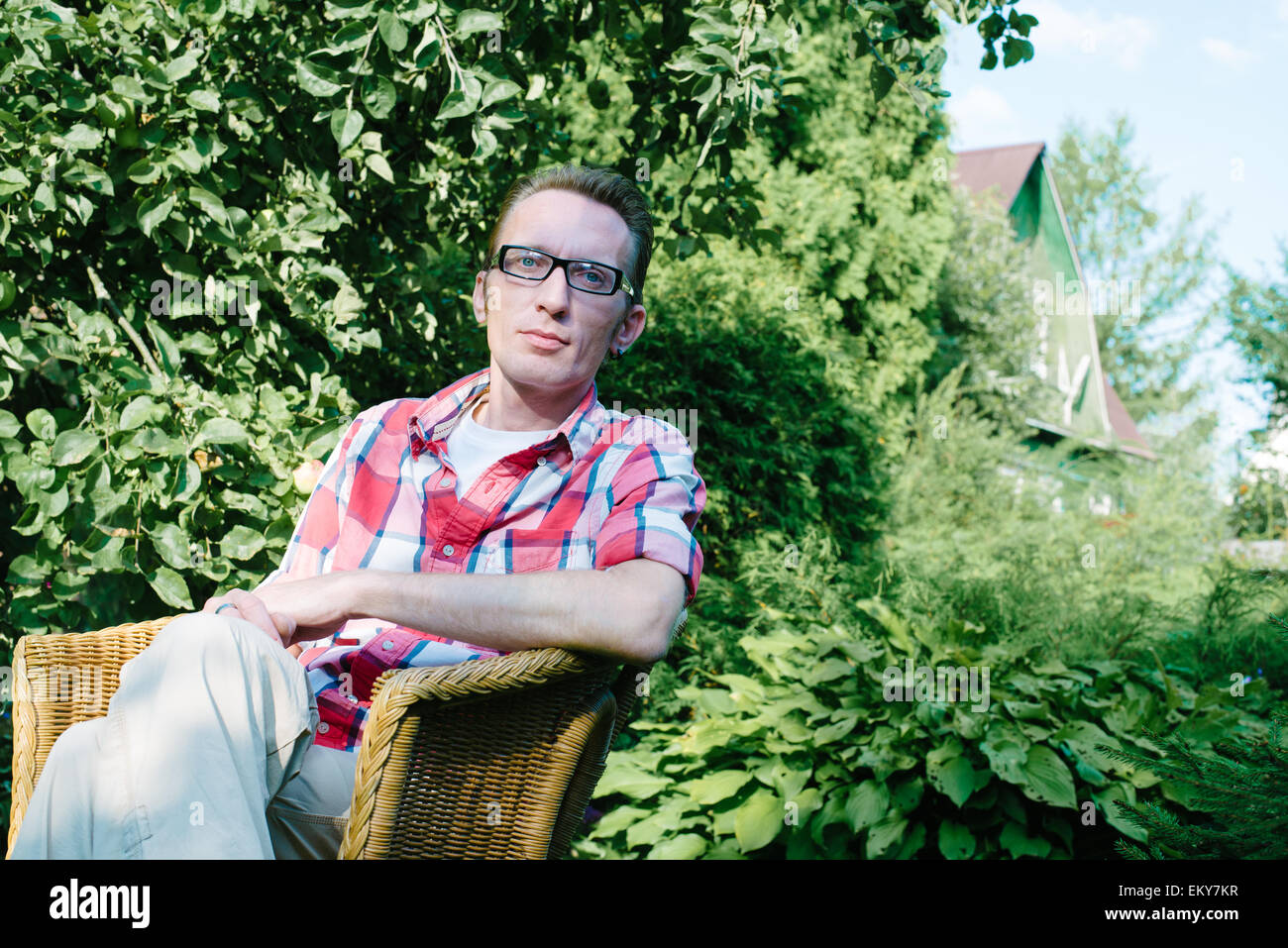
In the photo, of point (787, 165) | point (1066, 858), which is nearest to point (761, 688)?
point (1066, 858)

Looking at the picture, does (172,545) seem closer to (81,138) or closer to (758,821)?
(81,138)

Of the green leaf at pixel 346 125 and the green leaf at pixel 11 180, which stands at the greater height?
the green leaf at pixel 346 125

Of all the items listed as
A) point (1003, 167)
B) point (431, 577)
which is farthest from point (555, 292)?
point (1003, 167)

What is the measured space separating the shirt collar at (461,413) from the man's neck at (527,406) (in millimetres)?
21

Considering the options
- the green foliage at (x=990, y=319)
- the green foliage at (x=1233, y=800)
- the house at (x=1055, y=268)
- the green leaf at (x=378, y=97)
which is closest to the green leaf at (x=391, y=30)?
the green leaf at (x=378, y=97)

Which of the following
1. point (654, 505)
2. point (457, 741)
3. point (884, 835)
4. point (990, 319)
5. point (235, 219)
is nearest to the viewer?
point (457, 741)

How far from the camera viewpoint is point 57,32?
7.97ft

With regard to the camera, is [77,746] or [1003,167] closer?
[77,746]

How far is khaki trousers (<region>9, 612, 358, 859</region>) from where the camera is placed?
1399 mm

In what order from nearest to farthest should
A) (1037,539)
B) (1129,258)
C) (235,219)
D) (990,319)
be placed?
(235,219)
(1037,539)
(990,319)
(1129,258)

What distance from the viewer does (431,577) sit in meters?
1.70

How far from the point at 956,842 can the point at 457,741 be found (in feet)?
6.03

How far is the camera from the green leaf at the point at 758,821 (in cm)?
311

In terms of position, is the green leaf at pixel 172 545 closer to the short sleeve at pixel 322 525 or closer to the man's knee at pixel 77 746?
the short sleeve at pixel 322 525
